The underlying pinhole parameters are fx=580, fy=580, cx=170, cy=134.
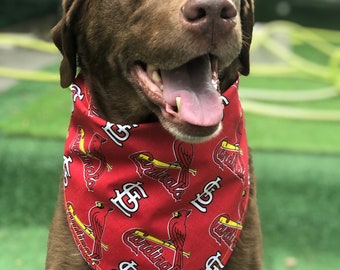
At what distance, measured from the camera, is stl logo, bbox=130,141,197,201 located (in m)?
2.40

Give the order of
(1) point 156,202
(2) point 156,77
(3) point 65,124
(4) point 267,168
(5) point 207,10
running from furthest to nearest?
(3) point 65,124 → (4) point 267,168 → (1) point 156,202 → (2) point 156,77 → (5) point 207,10

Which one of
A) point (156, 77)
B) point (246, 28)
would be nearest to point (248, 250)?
point (156, 77)

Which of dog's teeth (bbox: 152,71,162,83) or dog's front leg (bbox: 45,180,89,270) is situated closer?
dog's teeth (bbox: 152,71,162,83)

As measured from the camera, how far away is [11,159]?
4.28 m

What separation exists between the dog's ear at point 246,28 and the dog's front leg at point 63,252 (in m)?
1.05

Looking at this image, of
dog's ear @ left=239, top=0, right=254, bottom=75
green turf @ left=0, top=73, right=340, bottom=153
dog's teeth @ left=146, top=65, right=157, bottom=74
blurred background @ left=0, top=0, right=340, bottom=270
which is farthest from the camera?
green turf @ left=0, top=73, right=340, bottom=153

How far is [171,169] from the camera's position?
95.3 inches

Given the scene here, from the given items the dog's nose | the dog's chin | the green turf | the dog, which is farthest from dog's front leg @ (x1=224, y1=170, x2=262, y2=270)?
the green turf

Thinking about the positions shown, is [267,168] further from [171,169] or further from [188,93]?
[188,93]

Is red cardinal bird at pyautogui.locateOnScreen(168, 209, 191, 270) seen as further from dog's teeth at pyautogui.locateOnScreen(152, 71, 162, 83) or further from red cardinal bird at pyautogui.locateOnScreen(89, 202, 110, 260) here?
dog's teeth at pyautogui.locateOnScreen(152, 71, 162, 83)

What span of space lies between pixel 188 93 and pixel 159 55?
0.56 feet

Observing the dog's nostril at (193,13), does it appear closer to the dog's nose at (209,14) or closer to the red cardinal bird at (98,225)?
the dog's nose at (209,14)

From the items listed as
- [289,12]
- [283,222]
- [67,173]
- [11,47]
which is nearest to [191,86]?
[67,173]

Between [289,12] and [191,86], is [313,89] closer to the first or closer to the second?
[191,86]
